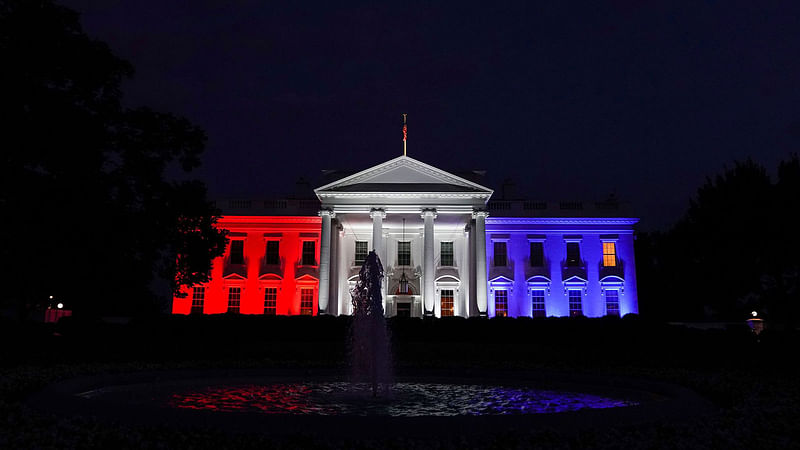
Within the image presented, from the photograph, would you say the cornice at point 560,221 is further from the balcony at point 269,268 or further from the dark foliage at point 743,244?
the balcony at point 269,268

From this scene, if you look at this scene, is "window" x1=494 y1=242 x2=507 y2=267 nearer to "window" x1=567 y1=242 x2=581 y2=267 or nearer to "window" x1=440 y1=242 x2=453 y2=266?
"window" x1=440 y1=242 x2=453 y2=266

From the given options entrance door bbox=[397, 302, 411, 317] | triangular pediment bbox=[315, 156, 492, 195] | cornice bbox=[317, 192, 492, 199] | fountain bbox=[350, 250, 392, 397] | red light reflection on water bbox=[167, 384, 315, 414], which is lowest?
red light reflection on water bbox=[167, 384, 315, 414]

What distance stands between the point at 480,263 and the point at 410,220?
594 centimetres

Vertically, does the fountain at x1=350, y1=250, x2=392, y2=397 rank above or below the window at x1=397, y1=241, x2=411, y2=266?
below

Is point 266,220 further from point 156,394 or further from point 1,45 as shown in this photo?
point 156,394

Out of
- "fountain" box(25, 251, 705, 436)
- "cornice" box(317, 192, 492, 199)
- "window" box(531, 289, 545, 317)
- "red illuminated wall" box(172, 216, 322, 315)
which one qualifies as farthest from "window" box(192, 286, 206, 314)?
"fountain" box(25, 251, 705, 436)

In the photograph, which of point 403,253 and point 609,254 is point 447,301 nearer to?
point 403,253

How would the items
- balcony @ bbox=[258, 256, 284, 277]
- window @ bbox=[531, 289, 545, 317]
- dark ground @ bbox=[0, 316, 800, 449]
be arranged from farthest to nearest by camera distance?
balcony @ bbox=[258, 256, 284, 277], window @ bbox=[531, 289, 545, 317], dark ground @ bbox=[0, 316, 800, 449]

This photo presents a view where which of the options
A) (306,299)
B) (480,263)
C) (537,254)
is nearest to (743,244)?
(537,254)

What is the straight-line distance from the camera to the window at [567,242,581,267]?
43.8 m

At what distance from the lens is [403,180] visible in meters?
39.4

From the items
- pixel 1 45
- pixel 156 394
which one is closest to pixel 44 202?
pixel 1 45

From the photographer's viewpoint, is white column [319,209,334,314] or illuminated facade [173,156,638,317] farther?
illuminated facade [173,156,638,317]

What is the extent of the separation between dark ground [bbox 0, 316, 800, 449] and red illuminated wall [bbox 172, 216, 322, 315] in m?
11.3
